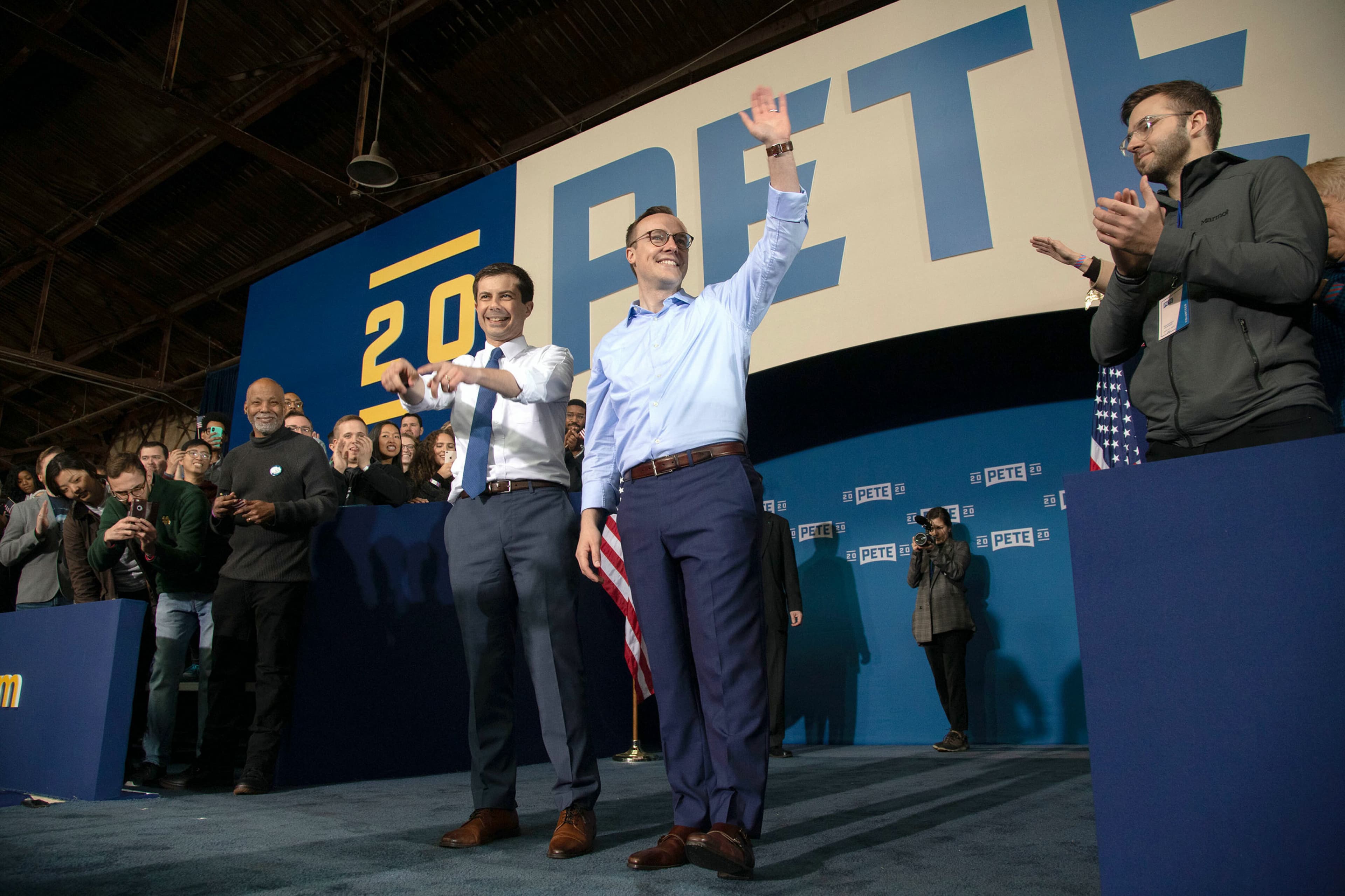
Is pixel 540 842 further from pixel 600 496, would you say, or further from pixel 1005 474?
pixel 1005 474

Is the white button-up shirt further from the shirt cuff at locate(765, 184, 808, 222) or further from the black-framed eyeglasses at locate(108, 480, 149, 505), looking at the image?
the black-framed eyeglasses at locate(108, 480, 149, 505)

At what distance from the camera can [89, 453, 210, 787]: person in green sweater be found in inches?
134

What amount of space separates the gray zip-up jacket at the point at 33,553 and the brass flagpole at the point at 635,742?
2984mm

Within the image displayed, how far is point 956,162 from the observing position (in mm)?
4848

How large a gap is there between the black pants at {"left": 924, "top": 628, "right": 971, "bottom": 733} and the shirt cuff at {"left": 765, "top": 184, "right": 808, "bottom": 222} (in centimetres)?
358

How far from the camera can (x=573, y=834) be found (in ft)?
6.20

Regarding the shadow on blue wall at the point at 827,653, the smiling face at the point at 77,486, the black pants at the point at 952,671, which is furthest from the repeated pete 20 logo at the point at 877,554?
the smiling face at the point at 77,486

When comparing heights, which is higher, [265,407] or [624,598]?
[265,407]

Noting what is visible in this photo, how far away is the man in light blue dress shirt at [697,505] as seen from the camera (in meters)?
1.72

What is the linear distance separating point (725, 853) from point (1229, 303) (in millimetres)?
1427

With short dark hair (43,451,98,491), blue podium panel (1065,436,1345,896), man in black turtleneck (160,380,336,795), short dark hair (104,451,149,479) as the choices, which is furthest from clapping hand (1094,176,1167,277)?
short dark hair (43,451,98,491)

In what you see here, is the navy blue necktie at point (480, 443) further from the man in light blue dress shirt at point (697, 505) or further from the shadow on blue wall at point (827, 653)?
the shadow on blue wall at point (827, 653)

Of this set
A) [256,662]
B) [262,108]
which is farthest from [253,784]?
[262,108]

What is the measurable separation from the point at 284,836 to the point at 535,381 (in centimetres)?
139
